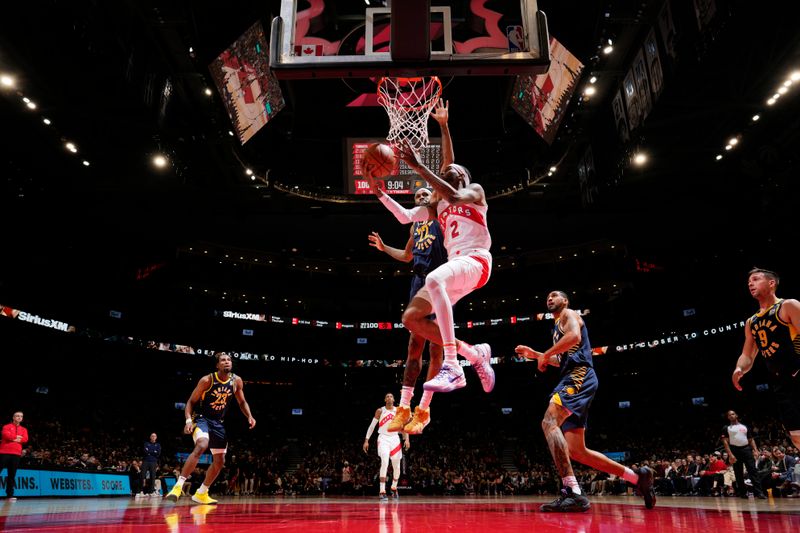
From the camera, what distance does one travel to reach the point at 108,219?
25688mm

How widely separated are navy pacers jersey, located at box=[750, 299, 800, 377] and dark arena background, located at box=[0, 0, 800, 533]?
123cm

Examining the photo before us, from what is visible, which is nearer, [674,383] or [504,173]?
[504,173]

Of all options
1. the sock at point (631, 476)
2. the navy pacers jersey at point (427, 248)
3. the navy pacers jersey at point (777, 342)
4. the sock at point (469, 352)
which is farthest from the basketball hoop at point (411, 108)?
the sock at point (631, 476)

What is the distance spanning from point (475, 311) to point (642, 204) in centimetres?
1358

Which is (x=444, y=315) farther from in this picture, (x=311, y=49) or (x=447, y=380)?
(x=311, y=49)

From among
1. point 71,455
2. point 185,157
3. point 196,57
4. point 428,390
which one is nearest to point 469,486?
point 71,455

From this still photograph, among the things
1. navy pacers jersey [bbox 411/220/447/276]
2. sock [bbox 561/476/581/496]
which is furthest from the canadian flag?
sock [bbox 561/476/581/496]

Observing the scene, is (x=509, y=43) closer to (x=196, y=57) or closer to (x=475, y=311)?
(x=196, y=57)

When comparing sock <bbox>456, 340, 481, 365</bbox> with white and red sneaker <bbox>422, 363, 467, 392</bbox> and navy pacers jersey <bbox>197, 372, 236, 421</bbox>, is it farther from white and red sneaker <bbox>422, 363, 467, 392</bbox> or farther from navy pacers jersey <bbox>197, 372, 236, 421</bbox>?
navy pacers jersey <bbox>197, 372, 236, 421</bbox>

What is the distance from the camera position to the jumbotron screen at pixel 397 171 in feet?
44.2

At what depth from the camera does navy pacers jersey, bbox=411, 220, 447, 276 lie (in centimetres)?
548

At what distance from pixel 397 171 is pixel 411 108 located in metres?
6.28

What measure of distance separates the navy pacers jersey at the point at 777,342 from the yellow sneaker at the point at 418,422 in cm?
298

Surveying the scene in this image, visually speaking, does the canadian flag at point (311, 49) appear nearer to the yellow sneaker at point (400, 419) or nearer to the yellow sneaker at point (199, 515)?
the yellow sneaker at point (400, 419)
